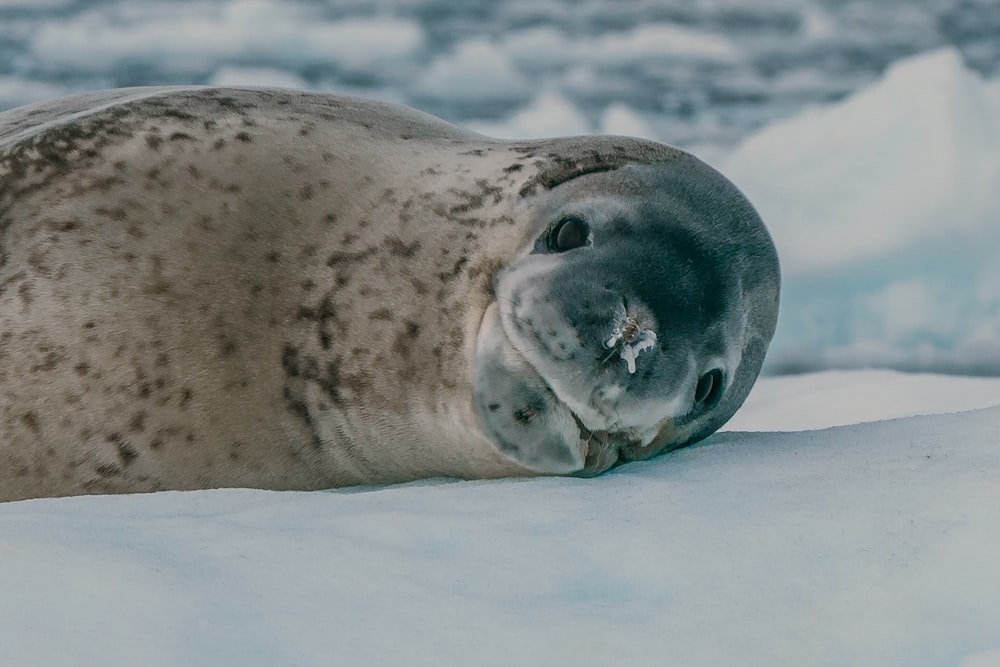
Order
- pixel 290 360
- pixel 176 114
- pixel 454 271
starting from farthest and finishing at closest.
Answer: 1. pixel 176 114
2. pixel 290 360
3. pixel 454 271

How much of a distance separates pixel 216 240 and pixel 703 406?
44.5 inches

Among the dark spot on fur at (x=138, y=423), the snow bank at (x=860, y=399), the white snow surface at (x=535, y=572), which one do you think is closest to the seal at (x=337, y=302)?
the dark spot on fur at (x=138, y=423)

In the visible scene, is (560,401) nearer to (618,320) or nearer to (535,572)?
(618,320)

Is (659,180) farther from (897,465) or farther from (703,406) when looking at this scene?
(897,465)

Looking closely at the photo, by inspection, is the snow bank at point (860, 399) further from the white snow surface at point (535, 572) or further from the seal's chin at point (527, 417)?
the white snow surface at point (535, 572)

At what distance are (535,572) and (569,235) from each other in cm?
91

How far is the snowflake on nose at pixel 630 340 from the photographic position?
2.37 metres

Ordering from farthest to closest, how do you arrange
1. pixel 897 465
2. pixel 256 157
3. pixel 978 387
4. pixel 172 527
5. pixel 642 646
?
pixel 978 387
pixel 256 157
pixel 897 465
pixel 172 527
pixel 642 646

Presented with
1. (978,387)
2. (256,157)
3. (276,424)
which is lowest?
(978,387)

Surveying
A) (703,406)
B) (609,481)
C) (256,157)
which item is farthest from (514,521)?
(256,157)

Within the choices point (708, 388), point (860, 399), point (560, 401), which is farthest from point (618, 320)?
point (860, 399)

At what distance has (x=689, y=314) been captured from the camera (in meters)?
2.54

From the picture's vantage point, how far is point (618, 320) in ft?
7.79

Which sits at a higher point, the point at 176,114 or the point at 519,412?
the point at 176,114
